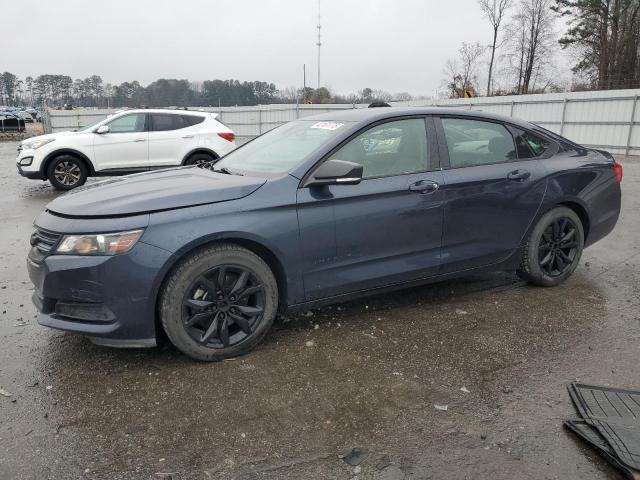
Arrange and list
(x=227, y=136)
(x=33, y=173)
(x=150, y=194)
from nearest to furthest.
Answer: (x=150, y=194) < (x=33, y=173) < (x=227, y=136)

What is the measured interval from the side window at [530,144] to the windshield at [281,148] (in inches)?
63.8

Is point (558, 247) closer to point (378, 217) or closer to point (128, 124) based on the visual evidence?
point (378, 217)

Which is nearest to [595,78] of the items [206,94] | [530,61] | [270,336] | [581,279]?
[530,61]

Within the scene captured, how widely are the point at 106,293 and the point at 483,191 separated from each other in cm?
282

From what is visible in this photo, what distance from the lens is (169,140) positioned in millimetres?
10797

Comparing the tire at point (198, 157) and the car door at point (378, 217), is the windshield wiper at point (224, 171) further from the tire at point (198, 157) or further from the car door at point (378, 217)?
the tire at point (198, 157)

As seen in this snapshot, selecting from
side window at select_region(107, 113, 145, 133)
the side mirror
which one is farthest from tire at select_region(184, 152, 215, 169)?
the side mirror

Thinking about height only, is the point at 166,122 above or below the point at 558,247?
above

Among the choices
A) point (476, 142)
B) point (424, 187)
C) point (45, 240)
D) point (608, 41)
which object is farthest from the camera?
point (608, 41)

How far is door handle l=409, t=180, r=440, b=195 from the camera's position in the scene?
381 centimetres

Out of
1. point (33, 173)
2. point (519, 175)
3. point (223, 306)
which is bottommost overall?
point (33, 173)

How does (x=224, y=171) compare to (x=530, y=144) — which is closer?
(x=224, y=171)

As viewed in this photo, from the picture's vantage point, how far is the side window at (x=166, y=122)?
35.5 ft

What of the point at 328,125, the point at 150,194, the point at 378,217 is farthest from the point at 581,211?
the point at 150,194
